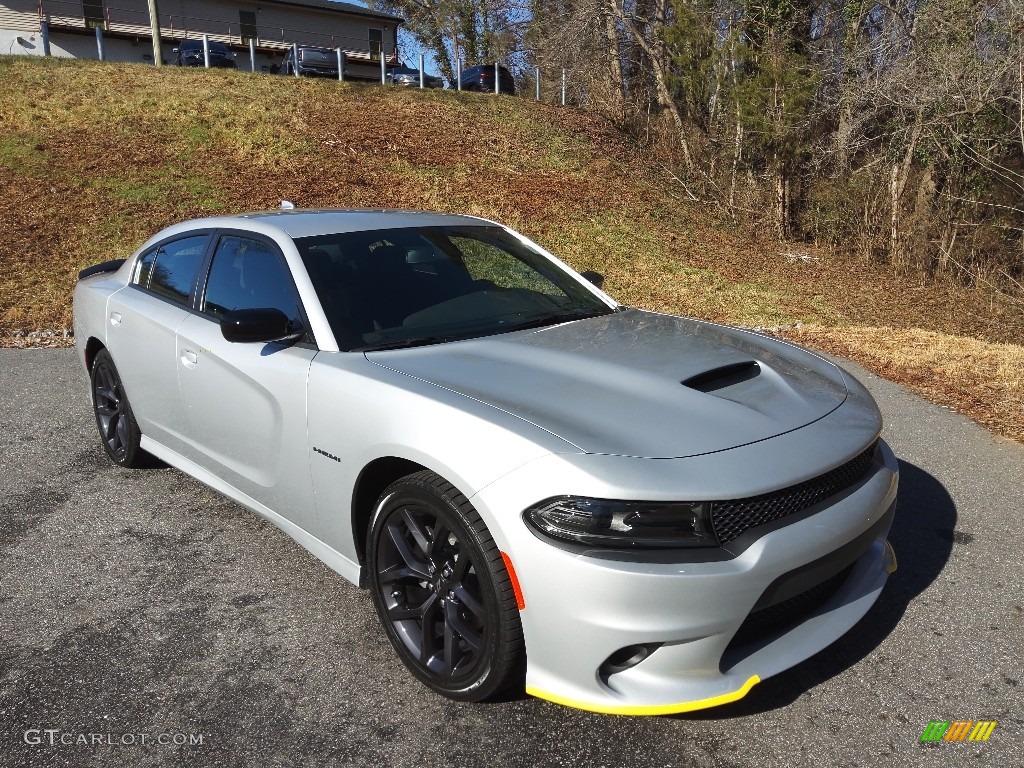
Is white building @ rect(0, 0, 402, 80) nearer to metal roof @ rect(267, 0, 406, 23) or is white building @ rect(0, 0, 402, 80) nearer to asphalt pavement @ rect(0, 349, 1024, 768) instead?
metal roof @ rect(267, 0, 406, 23)

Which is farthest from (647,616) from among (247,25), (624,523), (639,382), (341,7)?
(341,7)

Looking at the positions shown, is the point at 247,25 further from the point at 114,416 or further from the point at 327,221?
the point at 327,221

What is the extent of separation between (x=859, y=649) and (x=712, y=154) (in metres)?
18.2

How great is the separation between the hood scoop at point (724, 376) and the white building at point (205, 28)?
3333 centimetres

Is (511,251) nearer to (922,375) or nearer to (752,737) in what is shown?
(752,737)

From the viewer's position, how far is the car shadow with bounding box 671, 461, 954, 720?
107 inches

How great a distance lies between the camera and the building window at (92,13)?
36656mm

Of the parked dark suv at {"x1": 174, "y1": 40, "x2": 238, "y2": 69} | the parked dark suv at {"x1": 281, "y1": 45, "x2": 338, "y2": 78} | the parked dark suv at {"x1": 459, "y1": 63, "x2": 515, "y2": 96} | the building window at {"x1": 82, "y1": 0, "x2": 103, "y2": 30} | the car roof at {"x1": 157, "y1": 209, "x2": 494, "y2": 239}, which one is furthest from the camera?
the building window at {"x1": 82, "y1": 0, "x2": 103, "y2": 30}

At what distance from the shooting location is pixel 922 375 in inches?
279

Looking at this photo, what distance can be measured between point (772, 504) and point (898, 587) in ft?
4.49

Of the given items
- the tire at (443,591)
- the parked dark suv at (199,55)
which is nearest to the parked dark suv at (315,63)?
the parked dark suv at (199,55)

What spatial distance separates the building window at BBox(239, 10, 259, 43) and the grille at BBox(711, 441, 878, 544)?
1710 inches

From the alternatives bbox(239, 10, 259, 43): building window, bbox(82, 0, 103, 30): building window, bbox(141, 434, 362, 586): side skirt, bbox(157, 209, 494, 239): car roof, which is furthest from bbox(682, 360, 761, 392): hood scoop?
bbox(239, 10, 259, 43): building window

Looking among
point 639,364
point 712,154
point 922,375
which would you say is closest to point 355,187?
point 712,154
